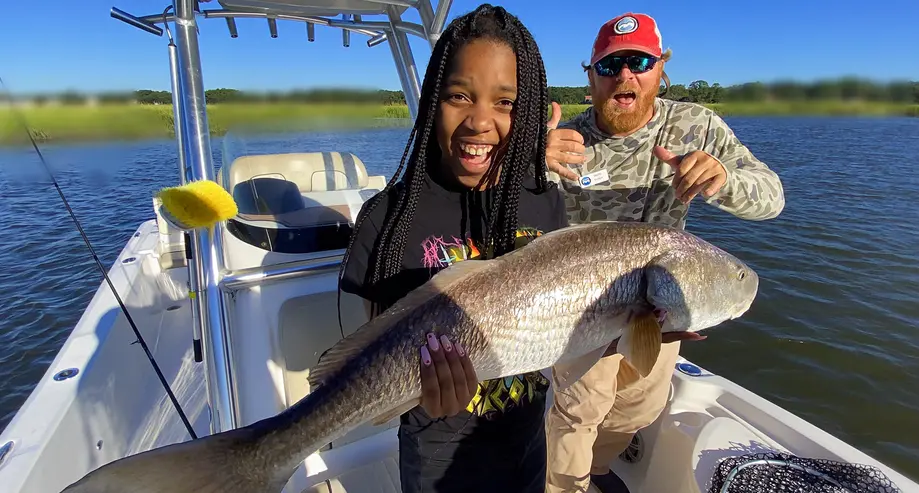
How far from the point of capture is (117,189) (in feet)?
55.8

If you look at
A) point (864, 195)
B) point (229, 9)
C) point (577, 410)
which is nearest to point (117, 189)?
point (229, 9)

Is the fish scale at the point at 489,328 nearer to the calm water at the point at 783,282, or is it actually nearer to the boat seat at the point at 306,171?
the boat seat at the point at 306,171

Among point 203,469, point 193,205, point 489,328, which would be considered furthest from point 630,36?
point 203,469

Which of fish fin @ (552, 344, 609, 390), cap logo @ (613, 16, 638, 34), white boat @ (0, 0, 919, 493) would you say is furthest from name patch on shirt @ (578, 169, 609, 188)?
white boat @ (0, 0, 919, 493)

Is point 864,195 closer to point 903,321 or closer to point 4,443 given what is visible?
point 903,321

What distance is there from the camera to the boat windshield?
10.3 feet

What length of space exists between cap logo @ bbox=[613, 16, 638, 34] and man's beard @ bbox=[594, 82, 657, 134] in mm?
318

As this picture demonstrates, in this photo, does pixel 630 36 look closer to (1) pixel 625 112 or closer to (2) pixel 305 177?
(1) pixel 625 112

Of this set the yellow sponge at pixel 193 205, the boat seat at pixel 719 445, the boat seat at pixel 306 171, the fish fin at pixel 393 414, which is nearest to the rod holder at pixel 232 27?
the boat seat at pixel 306 171

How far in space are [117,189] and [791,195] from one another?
23.1 meters

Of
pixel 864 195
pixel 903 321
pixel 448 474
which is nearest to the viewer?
pixel 448 474

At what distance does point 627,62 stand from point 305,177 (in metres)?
2.34

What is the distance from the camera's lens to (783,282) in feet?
33.3

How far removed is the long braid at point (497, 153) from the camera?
5.73ft
